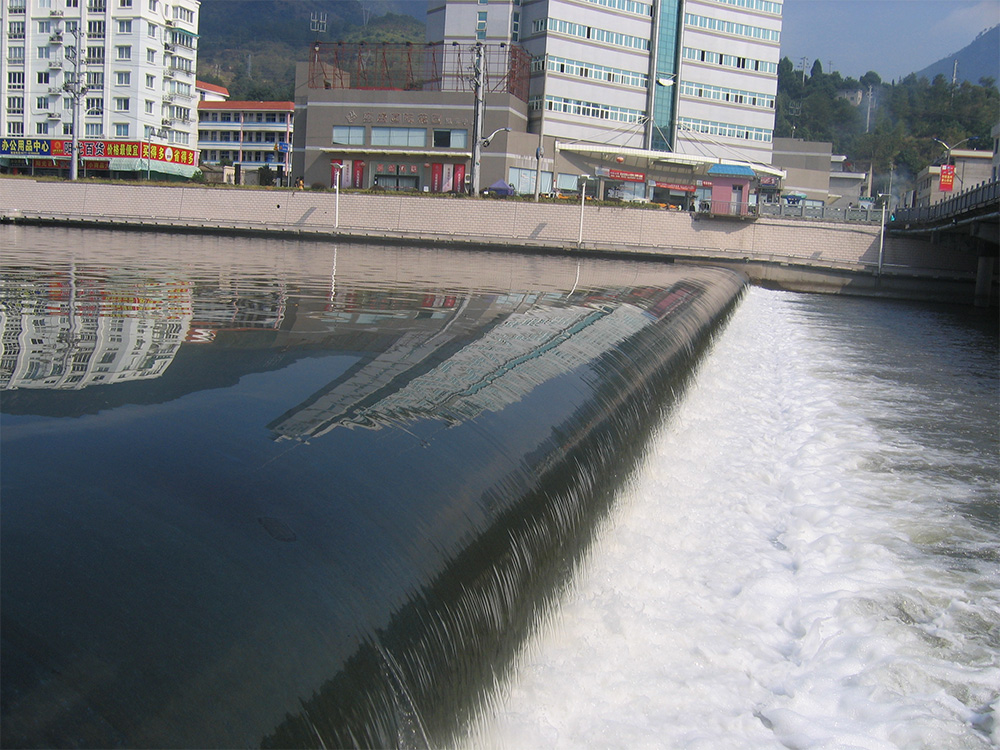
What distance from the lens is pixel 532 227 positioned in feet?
151

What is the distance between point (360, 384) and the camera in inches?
213

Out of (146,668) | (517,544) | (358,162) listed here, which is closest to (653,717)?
(517,544)

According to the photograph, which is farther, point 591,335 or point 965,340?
point 965,340

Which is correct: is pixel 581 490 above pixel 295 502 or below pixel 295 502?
below

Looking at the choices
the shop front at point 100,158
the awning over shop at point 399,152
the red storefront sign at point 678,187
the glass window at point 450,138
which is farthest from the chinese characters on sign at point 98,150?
the red storefront sign at point 678,187

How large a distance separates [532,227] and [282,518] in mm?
43630

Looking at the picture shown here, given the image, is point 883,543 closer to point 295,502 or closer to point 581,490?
point 581,490

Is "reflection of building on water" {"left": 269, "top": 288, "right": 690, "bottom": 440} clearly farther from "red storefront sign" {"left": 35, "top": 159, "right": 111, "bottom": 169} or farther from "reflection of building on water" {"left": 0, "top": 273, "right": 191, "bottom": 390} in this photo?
"red storefront sign" {"left": 35, "top": 159, "right": 111, "bottom": 169}

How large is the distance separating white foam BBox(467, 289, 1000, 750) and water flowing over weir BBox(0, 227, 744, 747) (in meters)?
0.33

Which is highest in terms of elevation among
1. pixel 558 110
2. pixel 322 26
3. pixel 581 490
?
pixel 322 26

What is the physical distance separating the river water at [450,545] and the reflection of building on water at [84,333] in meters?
0.04

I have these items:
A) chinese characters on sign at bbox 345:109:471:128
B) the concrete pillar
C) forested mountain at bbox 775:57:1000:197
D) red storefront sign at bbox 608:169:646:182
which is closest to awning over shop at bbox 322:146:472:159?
chinese characters on sign at bbox 345:109:471:128

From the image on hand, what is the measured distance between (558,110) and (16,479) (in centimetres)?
6327

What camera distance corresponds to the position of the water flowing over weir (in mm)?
2279
